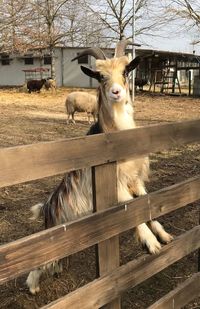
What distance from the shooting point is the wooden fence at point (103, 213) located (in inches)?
75.4

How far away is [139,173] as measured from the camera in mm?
3402

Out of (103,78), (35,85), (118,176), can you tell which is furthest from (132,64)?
(35,85)

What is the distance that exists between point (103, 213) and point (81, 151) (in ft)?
1.23

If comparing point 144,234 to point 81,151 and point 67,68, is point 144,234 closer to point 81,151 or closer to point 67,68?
point 81,151

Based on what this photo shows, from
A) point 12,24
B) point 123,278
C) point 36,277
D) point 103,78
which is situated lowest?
point 36,277

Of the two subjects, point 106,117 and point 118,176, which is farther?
point 106,117

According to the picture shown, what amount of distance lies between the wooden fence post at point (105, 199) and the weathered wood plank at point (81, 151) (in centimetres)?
6

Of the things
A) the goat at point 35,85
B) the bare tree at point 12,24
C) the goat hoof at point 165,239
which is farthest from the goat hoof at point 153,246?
the bare tree at point 12,24

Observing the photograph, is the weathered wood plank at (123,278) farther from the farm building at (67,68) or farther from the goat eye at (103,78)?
the farm building at (67,68)

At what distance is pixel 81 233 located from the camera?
2.22 metres

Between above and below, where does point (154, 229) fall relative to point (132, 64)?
below

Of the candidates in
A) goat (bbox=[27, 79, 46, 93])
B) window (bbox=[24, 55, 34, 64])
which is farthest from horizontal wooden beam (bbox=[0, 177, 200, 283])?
window (bbox=[24, 55, 34, 64])

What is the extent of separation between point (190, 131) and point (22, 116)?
49.0 feet

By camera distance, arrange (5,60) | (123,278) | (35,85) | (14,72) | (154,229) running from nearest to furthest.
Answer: (123,278)
(154,229)
(35,85)
(14,72)
(5,60)
